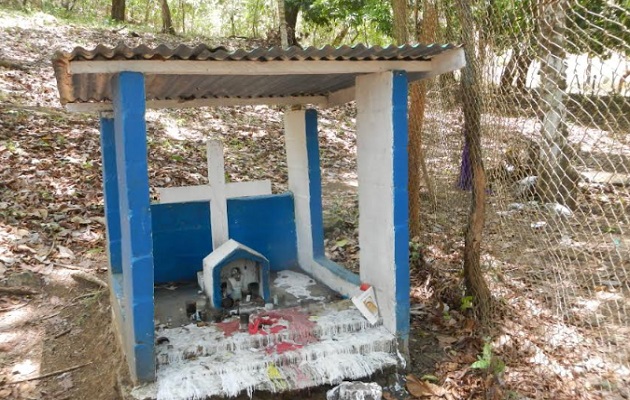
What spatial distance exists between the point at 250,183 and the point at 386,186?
74.8 inches

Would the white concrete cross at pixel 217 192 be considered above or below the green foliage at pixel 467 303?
above

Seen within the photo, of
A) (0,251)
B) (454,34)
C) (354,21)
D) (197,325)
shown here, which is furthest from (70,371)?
(354,21)

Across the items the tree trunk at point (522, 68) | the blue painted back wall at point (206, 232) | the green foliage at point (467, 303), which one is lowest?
the green foliage at point (467, 303)

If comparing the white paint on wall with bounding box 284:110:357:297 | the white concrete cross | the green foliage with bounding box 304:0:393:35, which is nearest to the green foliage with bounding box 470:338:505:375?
the white paint on wall with bounding box 284:110:357:297

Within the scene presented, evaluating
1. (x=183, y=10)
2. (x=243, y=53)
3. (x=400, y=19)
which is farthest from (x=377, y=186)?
(x=183, y=10)

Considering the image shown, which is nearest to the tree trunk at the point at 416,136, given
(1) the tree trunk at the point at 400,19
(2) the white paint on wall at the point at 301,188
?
(1) the tree trunk at the point at 400,19

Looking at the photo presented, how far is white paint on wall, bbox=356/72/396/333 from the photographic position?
4.10 metres

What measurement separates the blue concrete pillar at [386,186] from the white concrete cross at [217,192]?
151 cm

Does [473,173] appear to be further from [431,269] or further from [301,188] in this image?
[301,188]

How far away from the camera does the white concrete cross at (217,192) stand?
209 inches

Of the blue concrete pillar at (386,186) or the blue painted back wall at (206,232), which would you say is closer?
the blue concrete pillar at (386,186)

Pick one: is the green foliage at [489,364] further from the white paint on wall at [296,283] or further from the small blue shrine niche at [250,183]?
the white paint on wall at [296,283]

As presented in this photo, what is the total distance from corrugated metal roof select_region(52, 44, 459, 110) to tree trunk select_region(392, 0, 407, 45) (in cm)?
96

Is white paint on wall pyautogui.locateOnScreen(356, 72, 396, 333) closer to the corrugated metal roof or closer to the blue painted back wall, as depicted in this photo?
the corrugated metal roof
